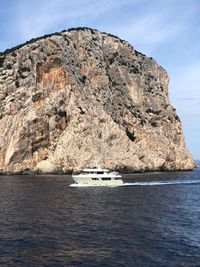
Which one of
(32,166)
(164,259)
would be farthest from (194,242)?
(32,166)

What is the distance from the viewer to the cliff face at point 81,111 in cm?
12281

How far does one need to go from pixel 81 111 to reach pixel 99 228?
277 feet

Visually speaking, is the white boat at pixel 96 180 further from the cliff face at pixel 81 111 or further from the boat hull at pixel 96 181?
the cliff face at pixel 81 111

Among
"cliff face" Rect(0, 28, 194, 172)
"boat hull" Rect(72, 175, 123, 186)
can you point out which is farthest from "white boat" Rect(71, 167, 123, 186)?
"cliff face" Rect(0, 28, 194, 172)

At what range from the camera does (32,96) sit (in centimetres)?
12838

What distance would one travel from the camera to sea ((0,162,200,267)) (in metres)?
34.0

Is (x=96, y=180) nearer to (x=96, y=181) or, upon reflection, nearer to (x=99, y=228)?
(x=96, y=181)

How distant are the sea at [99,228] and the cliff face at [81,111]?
43.9m

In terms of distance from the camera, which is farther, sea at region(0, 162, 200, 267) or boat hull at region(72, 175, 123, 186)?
boat hull at region(72, 175, 123, 186)

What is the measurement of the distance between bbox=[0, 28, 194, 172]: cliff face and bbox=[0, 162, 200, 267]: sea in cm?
4387

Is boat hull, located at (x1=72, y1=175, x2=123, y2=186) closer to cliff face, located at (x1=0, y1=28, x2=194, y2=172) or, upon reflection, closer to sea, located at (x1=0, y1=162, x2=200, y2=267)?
sea, located at (x1=0, y1=162, x2=200, y2=267)

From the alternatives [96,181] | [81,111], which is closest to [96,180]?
[96,181]

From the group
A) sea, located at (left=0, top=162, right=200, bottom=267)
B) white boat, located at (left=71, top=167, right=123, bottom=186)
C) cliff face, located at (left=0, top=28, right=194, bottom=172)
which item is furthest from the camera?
cliff face, located at (left=0, top=28, right=194, bottom=172)

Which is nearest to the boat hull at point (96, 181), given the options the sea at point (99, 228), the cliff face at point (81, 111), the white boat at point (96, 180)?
the white boat at point (96, 180)
